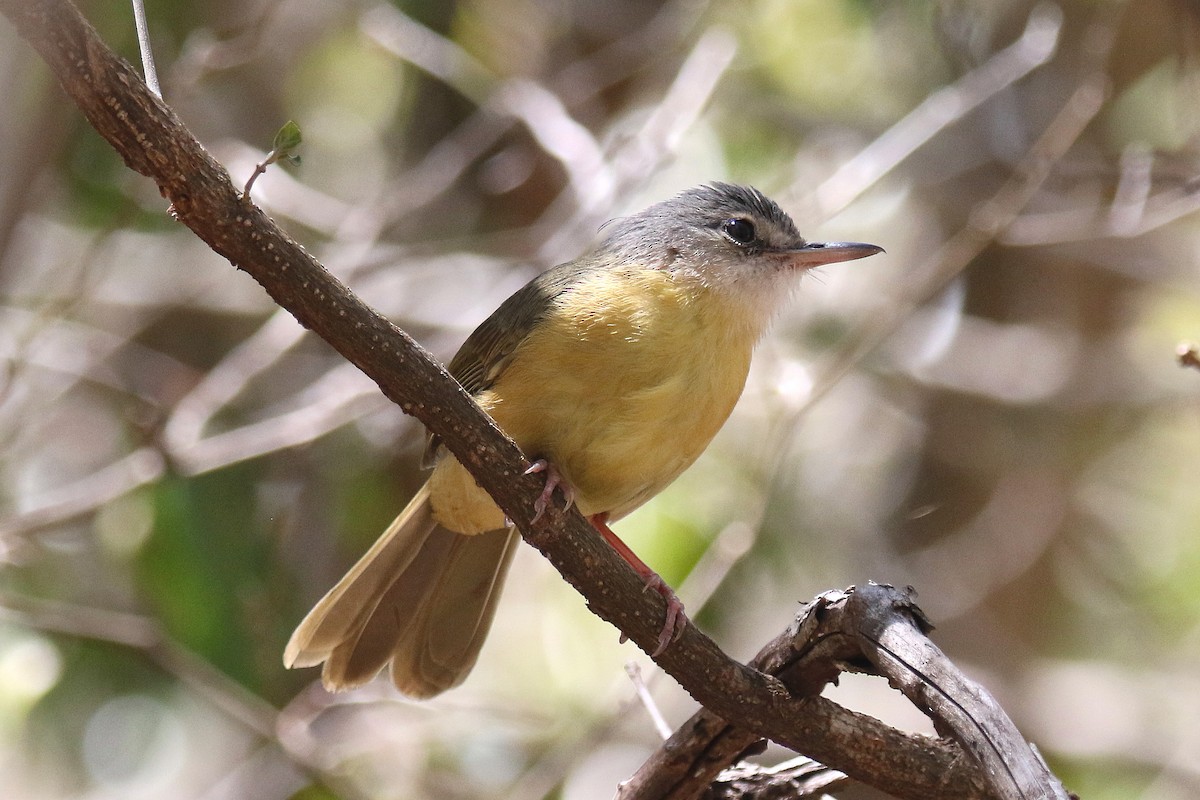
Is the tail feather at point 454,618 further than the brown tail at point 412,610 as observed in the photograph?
Yes

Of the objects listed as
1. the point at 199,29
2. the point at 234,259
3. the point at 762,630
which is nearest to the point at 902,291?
the point at 762,630

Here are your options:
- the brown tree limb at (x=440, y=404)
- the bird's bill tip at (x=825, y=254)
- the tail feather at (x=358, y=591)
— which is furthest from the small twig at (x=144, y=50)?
the bird's bill tip at (x=825, y=254)

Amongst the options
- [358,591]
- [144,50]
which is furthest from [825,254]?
[144,50]

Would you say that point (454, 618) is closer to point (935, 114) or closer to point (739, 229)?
point (739, 229)

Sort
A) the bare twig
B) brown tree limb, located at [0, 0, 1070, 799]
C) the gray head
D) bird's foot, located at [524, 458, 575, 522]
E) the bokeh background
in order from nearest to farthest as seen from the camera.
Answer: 1. brown tree limb, located at [0, 0, 1070, 799]
2. bird's foot, located at [524, 458, 575, 522]
3. the gray head
4. the bokeh background
5. the bare twig

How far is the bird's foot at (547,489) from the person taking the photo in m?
2.83

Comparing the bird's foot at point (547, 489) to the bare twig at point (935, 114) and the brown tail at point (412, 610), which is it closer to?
the brown tail at point (412, 610)

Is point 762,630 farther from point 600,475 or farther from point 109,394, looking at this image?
point 109,394

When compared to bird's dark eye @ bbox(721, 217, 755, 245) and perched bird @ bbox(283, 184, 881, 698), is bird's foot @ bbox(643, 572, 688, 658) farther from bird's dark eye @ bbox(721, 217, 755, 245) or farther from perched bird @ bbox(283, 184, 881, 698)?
bird's dark eye @ bbox(721, 217, 755, 245)

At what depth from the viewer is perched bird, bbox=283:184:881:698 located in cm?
343

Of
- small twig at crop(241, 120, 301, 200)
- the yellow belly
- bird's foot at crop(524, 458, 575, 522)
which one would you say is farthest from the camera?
the yellow belly

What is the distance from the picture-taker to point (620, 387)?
341 cm

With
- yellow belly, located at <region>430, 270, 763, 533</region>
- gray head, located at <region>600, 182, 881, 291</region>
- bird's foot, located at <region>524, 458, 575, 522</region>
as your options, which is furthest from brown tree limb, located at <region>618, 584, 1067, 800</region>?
gray head, located at <region>600, 182, 881, 291</region>

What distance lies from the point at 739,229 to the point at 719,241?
0.51 ft
